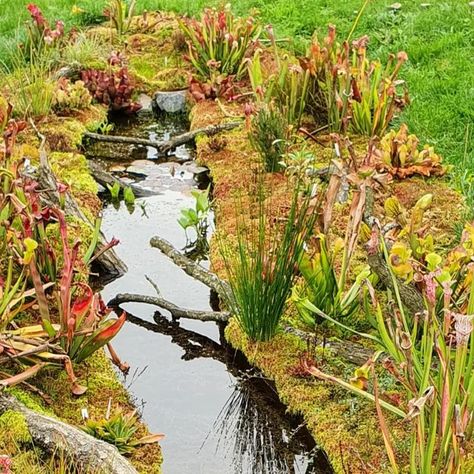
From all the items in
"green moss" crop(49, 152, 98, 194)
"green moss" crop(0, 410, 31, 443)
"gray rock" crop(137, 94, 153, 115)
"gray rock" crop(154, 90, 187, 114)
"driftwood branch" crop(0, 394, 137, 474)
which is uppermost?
"driftwood branch" crop(0, 394, 137, 474)

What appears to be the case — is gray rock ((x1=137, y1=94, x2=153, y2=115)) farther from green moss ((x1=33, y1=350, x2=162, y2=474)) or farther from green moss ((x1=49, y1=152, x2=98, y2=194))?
green moss ((x1=33, y1=350, x2=162, y2=474))

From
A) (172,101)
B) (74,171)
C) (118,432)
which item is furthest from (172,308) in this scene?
(172,101)

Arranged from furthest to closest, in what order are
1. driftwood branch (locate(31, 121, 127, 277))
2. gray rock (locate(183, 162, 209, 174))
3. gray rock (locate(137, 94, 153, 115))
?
gray rock (locate(137, 94, 153, 115)), gray rock (locate(183, 162, 209, 174)), driftwood branch (locate(31, 121, 127, 277))

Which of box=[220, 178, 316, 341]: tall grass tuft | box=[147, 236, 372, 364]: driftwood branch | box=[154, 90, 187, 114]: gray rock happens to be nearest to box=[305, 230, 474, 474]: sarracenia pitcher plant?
box=[147, 236, 372, 364]: driftwood branch

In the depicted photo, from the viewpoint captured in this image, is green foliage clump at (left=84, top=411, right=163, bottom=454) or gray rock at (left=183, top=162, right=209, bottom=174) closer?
green foliage clump at (left=84, top=411, right=163, bottom=454)

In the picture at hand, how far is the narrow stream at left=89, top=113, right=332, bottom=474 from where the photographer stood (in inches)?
152

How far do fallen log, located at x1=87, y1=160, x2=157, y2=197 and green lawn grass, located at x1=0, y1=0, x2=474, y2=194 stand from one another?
7.27 feet

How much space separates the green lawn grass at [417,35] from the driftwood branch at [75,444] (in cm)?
325

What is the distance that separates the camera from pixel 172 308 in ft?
16.0

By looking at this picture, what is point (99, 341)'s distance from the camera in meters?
4.19

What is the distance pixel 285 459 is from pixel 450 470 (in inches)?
40.9

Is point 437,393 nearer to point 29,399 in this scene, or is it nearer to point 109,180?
point 29,399

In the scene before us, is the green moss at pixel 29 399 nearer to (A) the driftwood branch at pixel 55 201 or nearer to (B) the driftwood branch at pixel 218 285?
(B) the driftwood branch at pixel 218 285

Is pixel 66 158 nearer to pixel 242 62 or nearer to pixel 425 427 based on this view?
pixel 242 62
